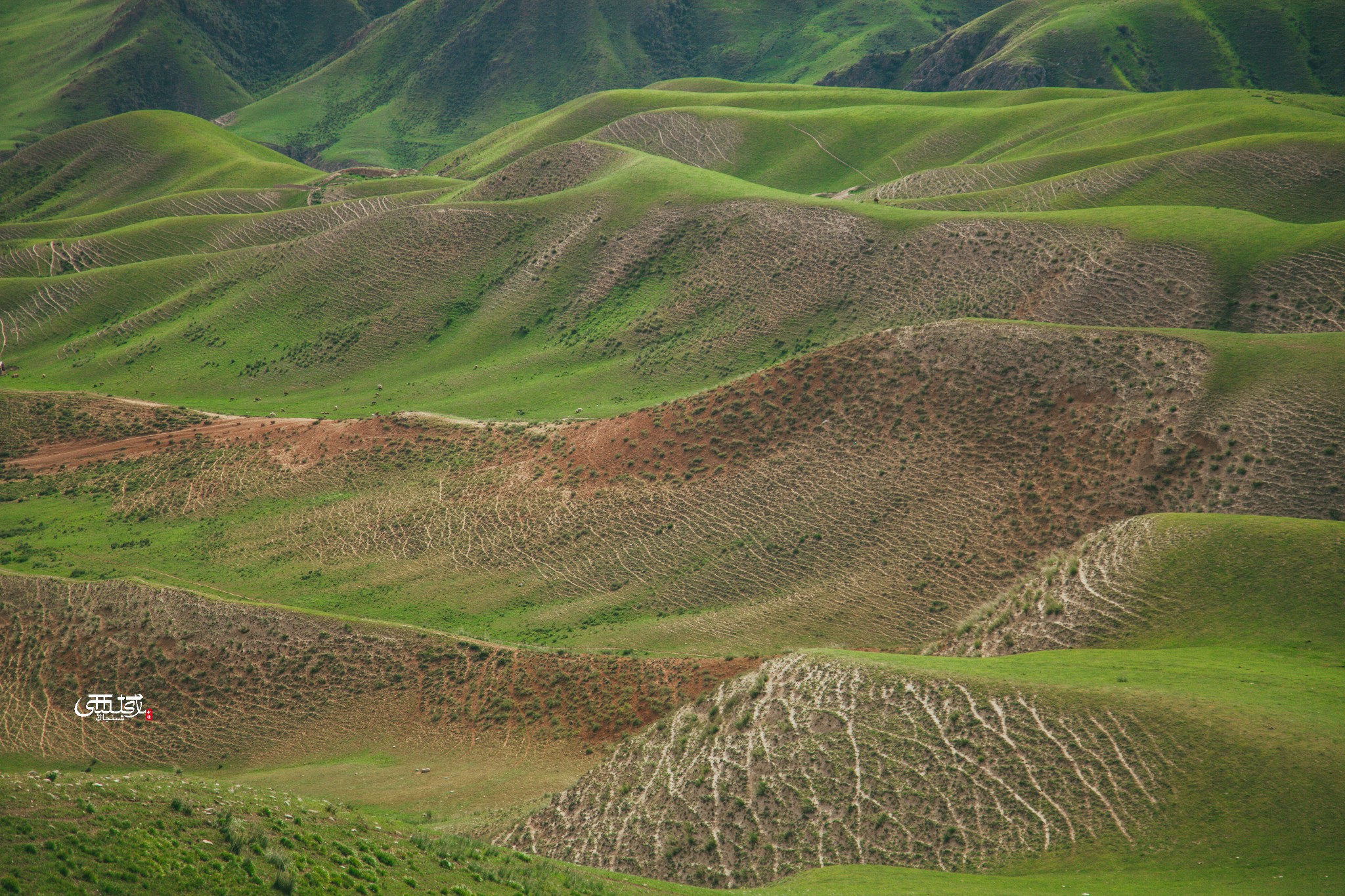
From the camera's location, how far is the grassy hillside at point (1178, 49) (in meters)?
155

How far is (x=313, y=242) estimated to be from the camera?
86250mm

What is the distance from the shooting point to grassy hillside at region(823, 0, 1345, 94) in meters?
155

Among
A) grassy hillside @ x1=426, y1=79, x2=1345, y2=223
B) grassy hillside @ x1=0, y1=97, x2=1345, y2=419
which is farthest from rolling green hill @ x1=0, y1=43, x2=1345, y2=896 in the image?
grassy hillside @ x1=426, y1=79, x2=1345, y2=223

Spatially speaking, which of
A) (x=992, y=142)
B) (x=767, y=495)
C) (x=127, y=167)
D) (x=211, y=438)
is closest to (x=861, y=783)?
(x=767, y=495)

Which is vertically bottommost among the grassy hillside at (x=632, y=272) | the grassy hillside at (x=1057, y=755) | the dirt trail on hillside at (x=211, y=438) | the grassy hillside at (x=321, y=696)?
the grassy hillside at (x=321, y=696)

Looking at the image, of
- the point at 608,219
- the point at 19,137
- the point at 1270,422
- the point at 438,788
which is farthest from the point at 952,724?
the point at 19,137

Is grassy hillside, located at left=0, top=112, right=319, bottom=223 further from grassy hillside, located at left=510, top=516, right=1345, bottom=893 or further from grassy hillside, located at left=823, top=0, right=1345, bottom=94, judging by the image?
grassy hillside, located at left=510, top=516, right=1345, bottom=893

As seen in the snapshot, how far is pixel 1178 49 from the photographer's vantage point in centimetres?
16325

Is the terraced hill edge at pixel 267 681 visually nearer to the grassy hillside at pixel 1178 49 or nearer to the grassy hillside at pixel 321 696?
the grassy hillside at pixel 321 696

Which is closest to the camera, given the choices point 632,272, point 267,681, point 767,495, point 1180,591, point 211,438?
point 1180,591

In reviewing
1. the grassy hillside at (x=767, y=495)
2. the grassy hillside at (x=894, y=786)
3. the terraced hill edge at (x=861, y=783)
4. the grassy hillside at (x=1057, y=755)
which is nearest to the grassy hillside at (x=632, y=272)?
the grassy hillside at (x=767, y=495)

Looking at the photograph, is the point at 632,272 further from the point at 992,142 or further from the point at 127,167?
the point at 127,167

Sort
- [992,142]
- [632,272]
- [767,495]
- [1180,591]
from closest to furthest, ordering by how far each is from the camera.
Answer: [1180,591], [767,495], [632,272], [992,142]

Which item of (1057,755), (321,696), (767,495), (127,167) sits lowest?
(321,696)
